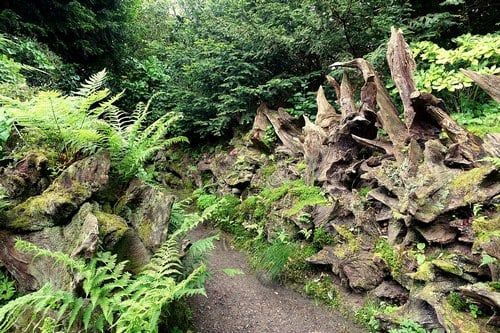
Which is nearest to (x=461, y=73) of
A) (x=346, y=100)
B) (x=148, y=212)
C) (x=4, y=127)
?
(x=346, y=100)

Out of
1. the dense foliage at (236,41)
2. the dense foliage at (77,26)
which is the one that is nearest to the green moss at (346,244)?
Answer: the dense foliage at (236,41)

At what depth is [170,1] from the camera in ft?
54.7

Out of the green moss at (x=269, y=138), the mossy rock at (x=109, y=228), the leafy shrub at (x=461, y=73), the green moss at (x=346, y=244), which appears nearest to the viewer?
the mossy rock at (x=109, y=228)

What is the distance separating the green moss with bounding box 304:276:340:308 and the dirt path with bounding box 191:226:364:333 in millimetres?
111

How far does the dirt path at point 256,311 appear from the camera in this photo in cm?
400

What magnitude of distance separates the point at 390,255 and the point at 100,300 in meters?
3.30

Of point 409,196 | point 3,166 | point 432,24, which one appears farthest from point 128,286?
point 432,24

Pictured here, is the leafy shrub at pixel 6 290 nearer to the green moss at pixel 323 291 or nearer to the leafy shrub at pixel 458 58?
the green moss at pixel 323 291

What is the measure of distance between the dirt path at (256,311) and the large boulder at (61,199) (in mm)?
1837

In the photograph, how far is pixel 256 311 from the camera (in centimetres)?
439

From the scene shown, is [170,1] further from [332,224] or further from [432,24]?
[332,224]

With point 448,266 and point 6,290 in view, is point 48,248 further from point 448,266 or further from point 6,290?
point 448,266

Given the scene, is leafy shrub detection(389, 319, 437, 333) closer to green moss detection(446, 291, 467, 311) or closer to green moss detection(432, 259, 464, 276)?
green moss detection(446, 291, 467, 311)

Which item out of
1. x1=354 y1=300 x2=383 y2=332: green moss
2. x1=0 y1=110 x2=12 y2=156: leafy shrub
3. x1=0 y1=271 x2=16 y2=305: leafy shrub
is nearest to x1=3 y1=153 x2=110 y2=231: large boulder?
x1=0 y1=271 x2=16 y2=305: leafy shrub
